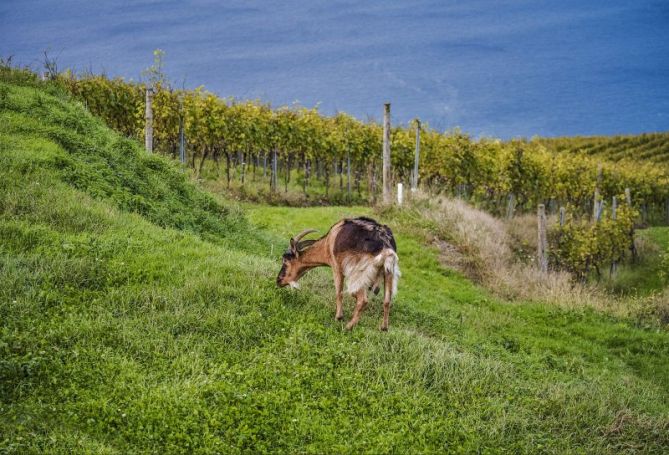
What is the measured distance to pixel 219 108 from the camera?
27766 mm

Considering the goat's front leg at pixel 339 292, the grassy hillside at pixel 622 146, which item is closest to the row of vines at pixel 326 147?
the goat's front leg at pixel 339 292

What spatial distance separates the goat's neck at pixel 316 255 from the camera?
9.88m

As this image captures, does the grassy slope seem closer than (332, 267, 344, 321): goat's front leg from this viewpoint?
Yes

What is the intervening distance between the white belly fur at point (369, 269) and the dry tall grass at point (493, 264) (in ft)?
27.0

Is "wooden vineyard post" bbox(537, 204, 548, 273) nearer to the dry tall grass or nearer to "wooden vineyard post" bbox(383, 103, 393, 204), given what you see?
the dry tall grass

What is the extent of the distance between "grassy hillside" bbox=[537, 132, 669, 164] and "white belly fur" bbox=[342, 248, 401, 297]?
69001mm

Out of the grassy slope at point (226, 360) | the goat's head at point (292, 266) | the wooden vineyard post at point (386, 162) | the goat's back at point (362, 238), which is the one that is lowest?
the grassy slope at point (226, 360)

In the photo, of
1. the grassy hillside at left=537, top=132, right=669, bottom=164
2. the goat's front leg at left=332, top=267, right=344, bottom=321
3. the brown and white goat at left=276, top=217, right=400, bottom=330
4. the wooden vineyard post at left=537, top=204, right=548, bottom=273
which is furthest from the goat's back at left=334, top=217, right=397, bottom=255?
the grassy hillside at left=537, top=132, right=669, bottom=164

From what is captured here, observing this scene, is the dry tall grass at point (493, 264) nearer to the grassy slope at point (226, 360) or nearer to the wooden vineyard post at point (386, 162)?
the wooden vineyard post at point (386, 162)

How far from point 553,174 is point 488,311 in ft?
89.7

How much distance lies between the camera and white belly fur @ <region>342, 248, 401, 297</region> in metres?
8.75

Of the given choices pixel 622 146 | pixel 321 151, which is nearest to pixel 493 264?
pixel 321 151

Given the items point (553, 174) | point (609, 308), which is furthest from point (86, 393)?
point (553, 174)

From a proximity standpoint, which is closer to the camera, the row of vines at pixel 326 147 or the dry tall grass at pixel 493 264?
the dry tall grass at pixel 493 264
